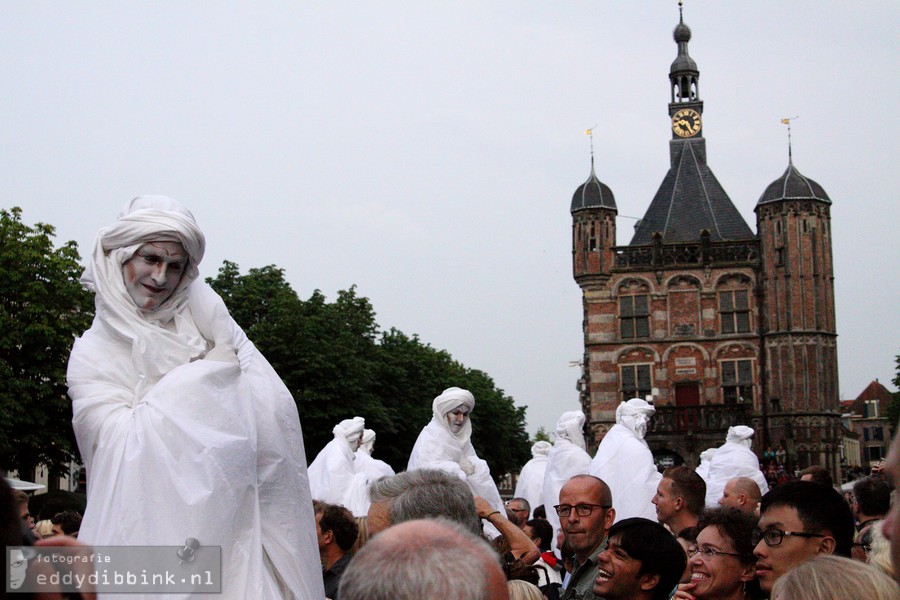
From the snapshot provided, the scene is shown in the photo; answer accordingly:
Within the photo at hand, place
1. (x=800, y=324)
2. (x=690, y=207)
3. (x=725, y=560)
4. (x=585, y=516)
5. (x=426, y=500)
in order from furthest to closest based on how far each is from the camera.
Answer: (x=690, y=207) → (x=800, y=324) → (x=585, y=516) → (x=725, y=560) → (x=426, y=500)

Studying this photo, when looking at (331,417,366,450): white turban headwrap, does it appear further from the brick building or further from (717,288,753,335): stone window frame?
(717,288,753,335): stone window frame

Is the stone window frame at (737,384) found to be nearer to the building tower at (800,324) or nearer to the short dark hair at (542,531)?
the building tower at (800,324)

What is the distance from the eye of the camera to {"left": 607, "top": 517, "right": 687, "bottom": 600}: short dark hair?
5188 mm

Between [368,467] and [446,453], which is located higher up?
[446,453]

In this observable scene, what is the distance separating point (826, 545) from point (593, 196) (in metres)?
62.4

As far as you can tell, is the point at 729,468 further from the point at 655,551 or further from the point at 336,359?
the point at 336,359

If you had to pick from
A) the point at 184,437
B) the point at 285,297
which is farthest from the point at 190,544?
the point at 285,297

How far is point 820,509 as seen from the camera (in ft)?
16.9

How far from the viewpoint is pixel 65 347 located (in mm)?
35000

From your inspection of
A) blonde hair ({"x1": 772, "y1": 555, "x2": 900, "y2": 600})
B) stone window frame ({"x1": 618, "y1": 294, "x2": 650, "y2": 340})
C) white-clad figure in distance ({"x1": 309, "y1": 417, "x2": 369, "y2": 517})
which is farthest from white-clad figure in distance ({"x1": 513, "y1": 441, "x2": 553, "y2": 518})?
stone window frame ({"x1": 618, "y1": 294, "x2": 650, "y2": 340})

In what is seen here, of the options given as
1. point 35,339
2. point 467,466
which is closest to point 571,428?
point 467,466

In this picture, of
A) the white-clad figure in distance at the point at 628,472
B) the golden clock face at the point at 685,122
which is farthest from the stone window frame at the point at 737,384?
the white-clad figure in distance at the point at 628,472

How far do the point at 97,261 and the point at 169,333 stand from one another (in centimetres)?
39

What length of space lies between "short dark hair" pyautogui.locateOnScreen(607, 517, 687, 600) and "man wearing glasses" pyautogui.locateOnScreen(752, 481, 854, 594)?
35cm
